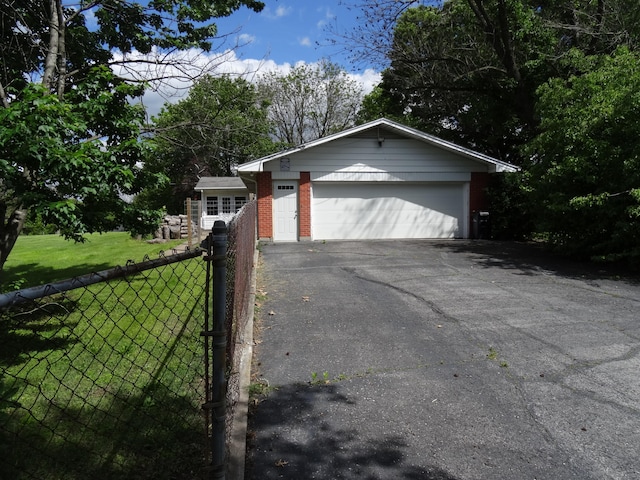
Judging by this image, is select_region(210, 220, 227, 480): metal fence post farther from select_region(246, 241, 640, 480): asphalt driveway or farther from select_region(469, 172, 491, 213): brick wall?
select_region(469, 172, 491, 213): brick wall

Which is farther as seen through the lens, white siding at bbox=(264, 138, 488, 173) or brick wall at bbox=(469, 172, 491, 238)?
brick wall at bbox=(469, 172, 491, 238)

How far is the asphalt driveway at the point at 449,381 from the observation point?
3084mm

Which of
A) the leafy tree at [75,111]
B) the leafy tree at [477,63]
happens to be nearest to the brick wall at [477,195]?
the leafy tree at [477,63]

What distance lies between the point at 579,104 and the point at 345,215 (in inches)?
326

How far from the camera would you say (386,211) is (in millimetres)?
16922

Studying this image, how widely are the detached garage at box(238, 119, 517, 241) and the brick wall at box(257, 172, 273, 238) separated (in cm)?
4

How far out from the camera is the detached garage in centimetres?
1620

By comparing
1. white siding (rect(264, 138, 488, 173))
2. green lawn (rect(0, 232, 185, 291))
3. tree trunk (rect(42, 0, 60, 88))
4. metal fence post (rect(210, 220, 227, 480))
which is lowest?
green lawn (rect(0, 232, 185, 291))

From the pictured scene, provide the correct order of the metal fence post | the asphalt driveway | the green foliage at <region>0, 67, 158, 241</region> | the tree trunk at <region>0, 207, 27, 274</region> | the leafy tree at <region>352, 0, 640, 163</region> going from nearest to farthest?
the metal fence post < the asphalt driveway < the green foliage at <region>0, 67, 158, 241</region> < the tree trunk at <region>0, 207, 27, 274</region> < the leafy tree at <region>352, 0, 640, 163</region>

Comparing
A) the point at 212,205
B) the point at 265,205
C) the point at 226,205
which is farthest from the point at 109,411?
the point at 212,205

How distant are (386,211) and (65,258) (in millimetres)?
10928

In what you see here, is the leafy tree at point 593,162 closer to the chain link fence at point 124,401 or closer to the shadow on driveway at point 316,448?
the shadow on driveway at point 316,448

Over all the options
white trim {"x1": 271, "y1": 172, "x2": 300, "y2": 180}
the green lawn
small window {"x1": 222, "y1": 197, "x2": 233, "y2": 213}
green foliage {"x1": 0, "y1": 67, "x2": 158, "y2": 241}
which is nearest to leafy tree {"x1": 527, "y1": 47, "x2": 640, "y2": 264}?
white trim {"x1": 271, "y1": 172, "x2": 300, "y2": 180}

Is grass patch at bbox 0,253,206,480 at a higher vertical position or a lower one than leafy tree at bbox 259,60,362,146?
lower
